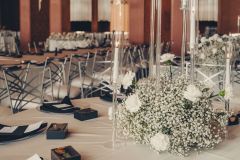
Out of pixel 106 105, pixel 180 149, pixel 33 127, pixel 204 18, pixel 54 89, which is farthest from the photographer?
pixel 204 18

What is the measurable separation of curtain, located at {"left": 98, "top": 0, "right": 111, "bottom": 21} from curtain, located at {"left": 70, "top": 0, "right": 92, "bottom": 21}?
3.65ft

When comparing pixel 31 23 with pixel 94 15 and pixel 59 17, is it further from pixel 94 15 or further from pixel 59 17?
pixel 94 15

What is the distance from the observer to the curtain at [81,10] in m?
17.8

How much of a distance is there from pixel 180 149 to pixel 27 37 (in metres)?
11.2

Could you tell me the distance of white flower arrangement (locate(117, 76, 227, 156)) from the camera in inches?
57.0

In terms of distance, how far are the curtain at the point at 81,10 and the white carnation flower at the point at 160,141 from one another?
55.1 ft

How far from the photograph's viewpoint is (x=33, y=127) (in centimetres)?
174

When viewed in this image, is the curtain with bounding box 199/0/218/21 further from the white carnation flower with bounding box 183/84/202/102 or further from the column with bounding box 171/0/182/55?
the white carnation flower with bounding box 183/84/202/102

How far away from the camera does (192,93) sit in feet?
4.71

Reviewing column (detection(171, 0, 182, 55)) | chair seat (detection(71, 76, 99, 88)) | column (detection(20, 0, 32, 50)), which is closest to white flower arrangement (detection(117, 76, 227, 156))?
chair seat (detection(71, 76, 99, 88))

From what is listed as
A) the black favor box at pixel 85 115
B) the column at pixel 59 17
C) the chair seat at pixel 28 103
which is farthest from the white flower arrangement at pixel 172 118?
the column at pixel 59 17

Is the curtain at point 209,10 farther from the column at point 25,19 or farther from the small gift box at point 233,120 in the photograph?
the small gift box at point 233,120

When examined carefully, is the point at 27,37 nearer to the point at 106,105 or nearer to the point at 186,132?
the point at 106,105

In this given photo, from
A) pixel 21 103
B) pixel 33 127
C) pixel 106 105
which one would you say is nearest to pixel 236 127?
pixel 106 105
